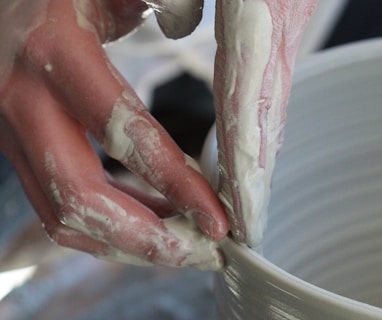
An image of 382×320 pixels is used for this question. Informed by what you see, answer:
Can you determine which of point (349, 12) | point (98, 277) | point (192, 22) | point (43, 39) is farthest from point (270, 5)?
point (349, 12)

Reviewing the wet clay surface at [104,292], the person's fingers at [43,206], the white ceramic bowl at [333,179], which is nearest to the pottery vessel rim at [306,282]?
the white ceramic bowl at [333,179]

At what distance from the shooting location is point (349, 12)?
126cm

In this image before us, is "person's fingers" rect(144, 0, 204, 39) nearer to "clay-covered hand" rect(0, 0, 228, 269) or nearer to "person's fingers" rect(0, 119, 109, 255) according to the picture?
"clay-covered hand" rect(0, 0, 228, 269)

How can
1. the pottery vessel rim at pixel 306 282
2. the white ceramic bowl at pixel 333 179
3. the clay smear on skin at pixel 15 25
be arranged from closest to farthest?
the pottery vessel rim at pixel 306 282 → the clay smear on skin at pixel 15 25 → the white ceramic bowl at pixel 333 179

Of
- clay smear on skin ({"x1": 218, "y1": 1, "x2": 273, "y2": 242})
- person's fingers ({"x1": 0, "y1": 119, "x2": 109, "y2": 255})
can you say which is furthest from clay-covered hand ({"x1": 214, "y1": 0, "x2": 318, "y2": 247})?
person's fingers ({"x1": 0, "y1": 119, "x2": 109, "y2": 255})

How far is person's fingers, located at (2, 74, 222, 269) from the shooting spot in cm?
52

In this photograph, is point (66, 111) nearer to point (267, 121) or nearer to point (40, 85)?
point (40, 85)

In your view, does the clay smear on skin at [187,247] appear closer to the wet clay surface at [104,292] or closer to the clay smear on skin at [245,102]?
the clay smear on skin at [245,102]

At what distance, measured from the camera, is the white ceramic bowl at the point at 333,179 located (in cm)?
66

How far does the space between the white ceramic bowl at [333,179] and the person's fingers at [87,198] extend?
4.8 inches

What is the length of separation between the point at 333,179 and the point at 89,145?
0.25 m

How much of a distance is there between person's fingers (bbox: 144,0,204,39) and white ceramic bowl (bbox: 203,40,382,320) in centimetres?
16

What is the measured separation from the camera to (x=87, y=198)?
0.53 metres

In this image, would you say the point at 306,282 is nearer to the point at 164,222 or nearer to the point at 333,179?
the point at 164,222
